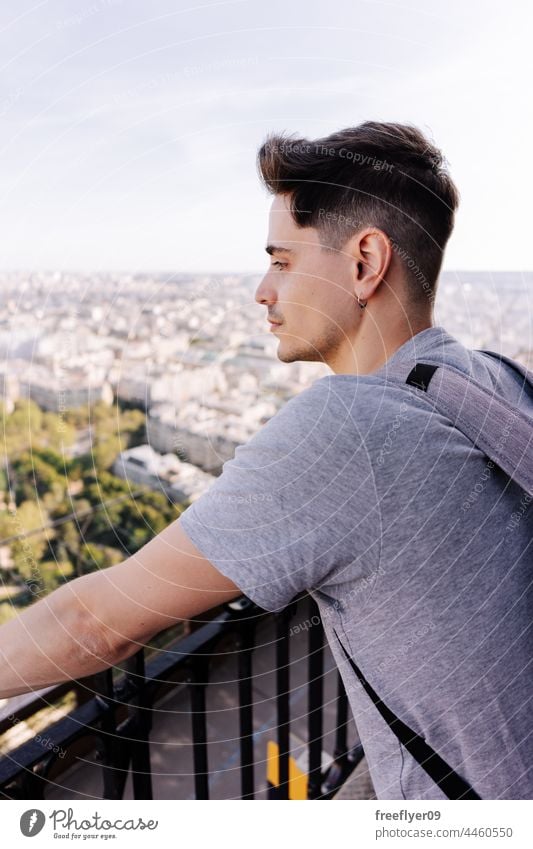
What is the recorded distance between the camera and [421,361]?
628mm

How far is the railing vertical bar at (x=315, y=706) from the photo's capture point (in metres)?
1.15

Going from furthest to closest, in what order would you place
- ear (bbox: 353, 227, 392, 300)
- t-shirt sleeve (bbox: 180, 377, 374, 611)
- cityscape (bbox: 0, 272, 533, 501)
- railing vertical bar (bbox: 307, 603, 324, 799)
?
railing vertical bar (bbox: 307, 603, 324, 799) < cityscape (bbox: 0, 272, 533, 501) < ear (bbox: 353, 227, 392, 300) < t-shirt sleeve (bbox: 180, 377, 374, 611)

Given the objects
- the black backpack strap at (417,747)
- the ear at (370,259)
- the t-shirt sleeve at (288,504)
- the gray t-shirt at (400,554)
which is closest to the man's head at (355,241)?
the ear at (370,259)

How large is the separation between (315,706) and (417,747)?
61 cm

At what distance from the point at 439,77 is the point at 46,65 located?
0.58m

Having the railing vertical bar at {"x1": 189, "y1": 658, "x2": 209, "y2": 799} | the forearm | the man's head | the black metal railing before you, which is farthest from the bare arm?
the man's head

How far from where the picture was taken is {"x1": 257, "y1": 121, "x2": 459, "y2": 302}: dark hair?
2.48ft

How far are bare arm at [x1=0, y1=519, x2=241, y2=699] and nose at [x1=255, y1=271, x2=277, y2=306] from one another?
40 cm

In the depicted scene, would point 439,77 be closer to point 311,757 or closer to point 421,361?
point 421,361

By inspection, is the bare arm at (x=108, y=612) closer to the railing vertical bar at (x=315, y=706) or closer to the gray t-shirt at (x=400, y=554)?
the gray t-shirt at (x=400, y=554)

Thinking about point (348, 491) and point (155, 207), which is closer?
point (348, 491)

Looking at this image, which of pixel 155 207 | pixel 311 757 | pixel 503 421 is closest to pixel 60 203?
pixel 155 207
